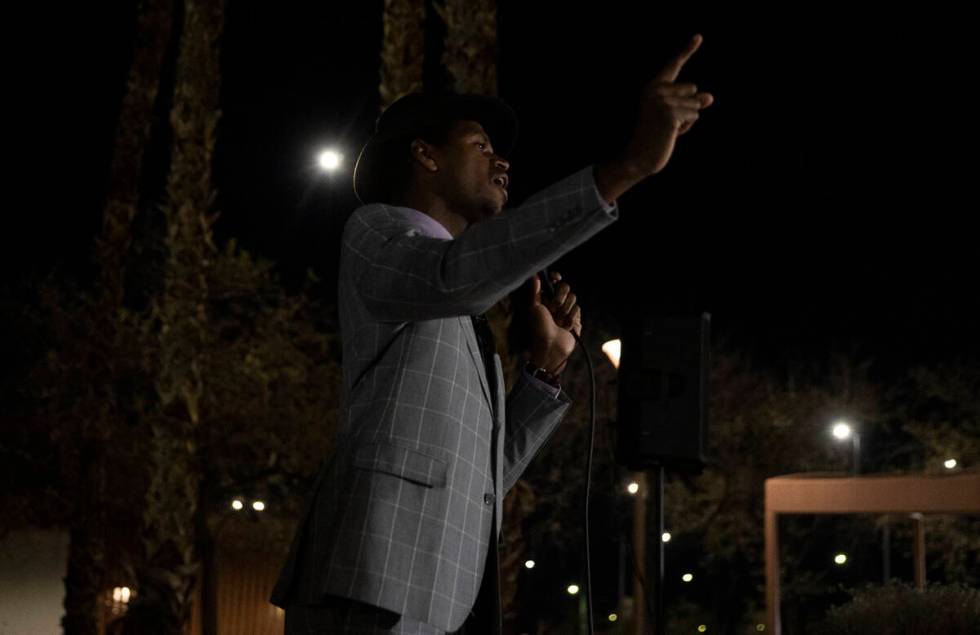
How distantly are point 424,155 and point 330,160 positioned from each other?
7.13 metres

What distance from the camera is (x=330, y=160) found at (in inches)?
370

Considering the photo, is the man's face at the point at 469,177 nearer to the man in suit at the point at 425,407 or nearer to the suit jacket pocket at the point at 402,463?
the man in suit at the point at 425,407

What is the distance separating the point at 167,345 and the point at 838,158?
57.6 ft

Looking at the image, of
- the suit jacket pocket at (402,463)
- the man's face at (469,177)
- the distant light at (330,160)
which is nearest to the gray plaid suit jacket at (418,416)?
the suit jacket pocket at (402,463)

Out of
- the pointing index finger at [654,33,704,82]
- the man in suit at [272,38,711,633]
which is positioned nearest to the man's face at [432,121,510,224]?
the man in suit at [272,38,711,633]

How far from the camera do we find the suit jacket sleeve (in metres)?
1.82

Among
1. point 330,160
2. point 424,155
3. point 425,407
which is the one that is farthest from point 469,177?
point 330,160

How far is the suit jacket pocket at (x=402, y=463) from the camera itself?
1.97 m

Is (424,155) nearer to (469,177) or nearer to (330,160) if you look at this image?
(469,177)

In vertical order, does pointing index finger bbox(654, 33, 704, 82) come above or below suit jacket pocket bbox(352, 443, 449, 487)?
above

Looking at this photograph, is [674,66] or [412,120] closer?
[674,66]

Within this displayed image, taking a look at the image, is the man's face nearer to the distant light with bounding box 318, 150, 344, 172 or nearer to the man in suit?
the man in suit

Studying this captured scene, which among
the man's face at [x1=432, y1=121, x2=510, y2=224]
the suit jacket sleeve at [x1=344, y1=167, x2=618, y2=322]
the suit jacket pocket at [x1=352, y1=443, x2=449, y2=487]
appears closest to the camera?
the suit jacket sleeve at [x1=344, y1=167, x2=618, y2=322]

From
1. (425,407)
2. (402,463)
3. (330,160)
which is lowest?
(402,463)
